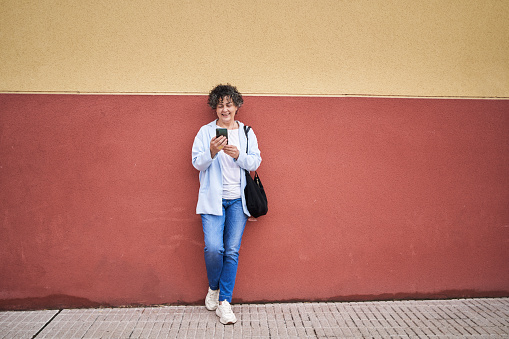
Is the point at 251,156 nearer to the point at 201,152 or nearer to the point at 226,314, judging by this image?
the point at 201,152

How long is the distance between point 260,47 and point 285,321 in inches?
102

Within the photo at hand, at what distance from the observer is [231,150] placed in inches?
112

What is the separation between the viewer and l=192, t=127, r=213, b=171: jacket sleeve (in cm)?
286

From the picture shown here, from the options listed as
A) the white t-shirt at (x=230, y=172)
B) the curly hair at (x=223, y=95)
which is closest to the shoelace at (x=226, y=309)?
the white t-shirt at (x=230, y=172)

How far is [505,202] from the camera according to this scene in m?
3.52

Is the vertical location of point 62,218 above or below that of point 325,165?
below

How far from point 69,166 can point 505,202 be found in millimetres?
4410

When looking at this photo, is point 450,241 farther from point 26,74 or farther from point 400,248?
point 26,74

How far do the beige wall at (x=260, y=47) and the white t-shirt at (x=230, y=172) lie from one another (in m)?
0.54

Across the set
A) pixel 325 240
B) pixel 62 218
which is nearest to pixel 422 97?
pixel 325 240

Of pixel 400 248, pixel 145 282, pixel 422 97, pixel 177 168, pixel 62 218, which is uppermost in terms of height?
pixel 422 97

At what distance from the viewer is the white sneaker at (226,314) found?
297 cm

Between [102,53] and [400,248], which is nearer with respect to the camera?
[102,53]

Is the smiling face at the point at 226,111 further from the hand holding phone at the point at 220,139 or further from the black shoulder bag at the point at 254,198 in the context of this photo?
the hand holding phone at the point at 220,139
